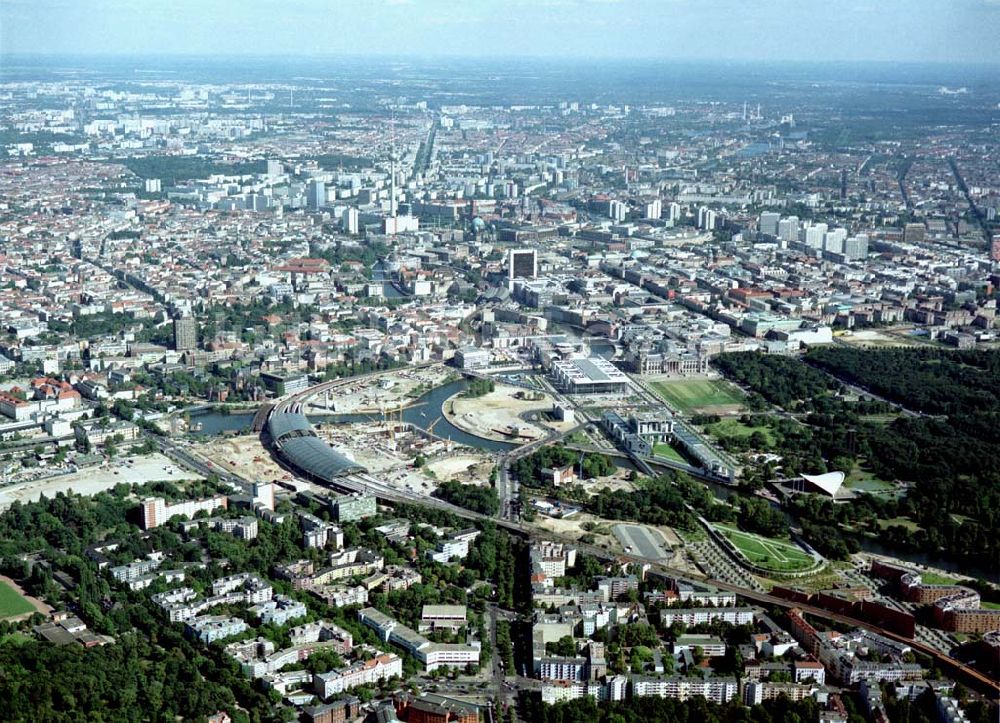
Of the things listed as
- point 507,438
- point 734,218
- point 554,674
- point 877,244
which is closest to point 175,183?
point 734,218

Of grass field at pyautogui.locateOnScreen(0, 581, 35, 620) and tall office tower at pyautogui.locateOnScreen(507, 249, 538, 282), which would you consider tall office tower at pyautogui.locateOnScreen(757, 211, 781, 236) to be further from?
grass field at pyautogui.locateOnScreen(0, 581, 35, 620)

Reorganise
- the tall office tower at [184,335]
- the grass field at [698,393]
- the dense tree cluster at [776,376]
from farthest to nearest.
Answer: the tall office tower at [184,335] < the dense tree cluster at [776,376] < the grass field at [698,393]

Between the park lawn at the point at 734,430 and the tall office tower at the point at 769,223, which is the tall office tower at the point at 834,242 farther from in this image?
the park lawn at the point at 734,430

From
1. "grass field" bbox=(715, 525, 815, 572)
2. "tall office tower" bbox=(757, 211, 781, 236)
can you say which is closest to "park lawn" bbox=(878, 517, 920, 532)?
"grass field" bbox=(715, 525, 815, 572)

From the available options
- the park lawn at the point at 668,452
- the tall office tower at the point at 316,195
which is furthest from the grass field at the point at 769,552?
the tall office tower at the point at 316,195

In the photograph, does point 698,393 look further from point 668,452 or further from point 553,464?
point 553,464

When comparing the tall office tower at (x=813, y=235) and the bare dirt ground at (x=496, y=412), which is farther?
the tall office tower at (x=813, y=235)
